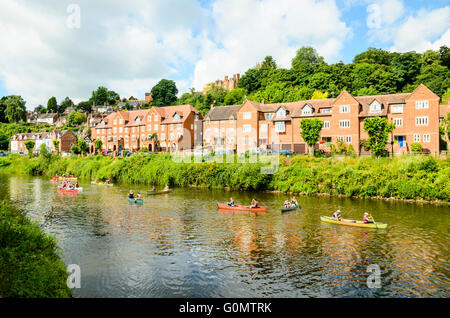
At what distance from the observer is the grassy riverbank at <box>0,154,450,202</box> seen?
41.5 metres

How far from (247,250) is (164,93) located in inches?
5121

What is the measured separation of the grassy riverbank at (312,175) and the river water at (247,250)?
3986 millimetres

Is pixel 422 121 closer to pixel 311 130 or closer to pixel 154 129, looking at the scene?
pixel 311 130

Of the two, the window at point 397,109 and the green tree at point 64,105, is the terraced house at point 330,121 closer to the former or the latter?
the window at point 397,109

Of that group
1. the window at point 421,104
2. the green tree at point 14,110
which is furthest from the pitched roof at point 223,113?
the green tree at point 14,110

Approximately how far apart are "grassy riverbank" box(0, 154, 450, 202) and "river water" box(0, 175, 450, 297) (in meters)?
3.99

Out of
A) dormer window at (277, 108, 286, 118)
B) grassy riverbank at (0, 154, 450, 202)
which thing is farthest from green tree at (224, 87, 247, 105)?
grassy riverbank at (0, 154, 450, 202)

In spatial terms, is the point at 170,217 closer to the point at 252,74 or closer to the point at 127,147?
the point at 127,147

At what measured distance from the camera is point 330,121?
62.8 metres

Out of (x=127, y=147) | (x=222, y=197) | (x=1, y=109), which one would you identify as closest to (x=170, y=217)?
(x=222, y=197)

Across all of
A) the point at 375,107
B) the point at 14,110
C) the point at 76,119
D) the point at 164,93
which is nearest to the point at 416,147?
the point at 375,107

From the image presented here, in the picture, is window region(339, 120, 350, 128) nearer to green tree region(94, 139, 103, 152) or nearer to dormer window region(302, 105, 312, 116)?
dormer window region(302, 105, 312, 116)
